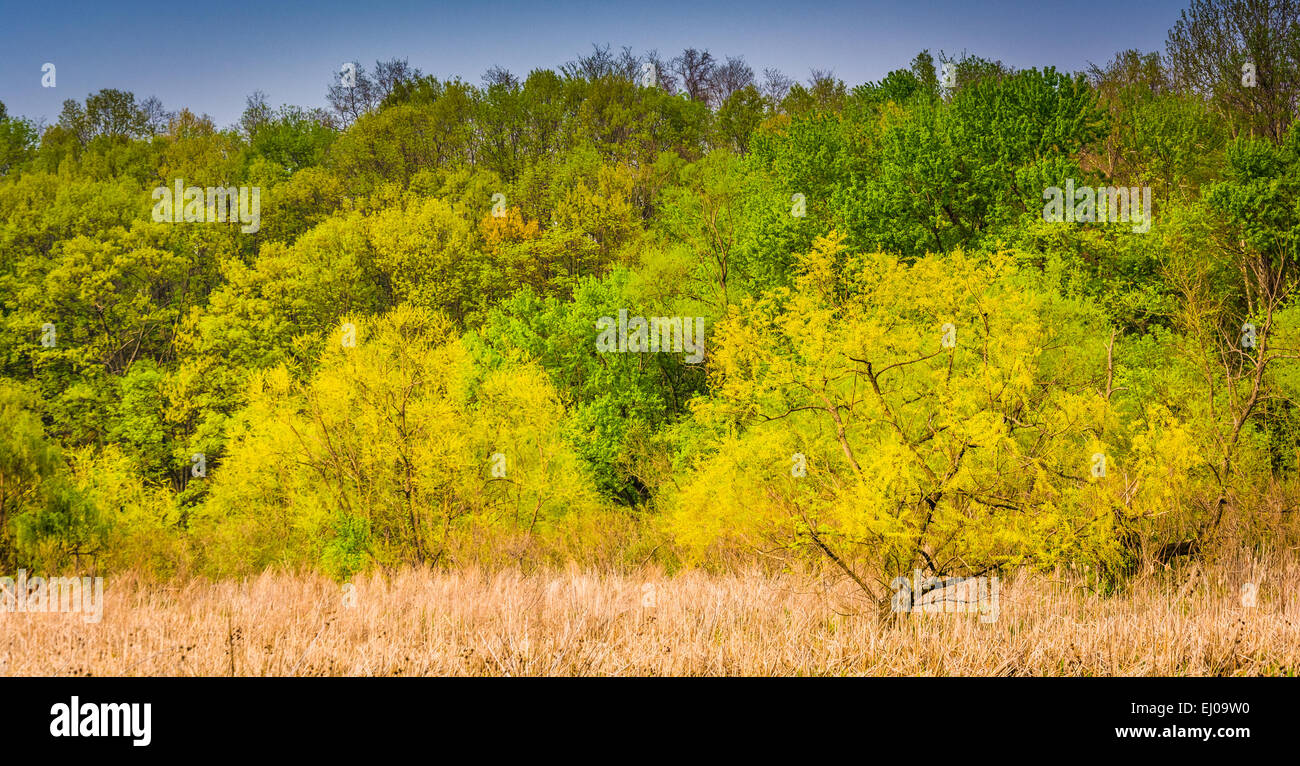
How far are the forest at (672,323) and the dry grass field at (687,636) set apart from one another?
109 cm

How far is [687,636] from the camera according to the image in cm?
848

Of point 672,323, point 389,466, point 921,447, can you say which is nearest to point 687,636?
point 921,447

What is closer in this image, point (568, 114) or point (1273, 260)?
point (1273, 260)

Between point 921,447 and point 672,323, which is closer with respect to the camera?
point 921,447

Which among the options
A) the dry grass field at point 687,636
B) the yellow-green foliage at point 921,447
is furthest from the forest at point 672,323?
the dry grass field at point 687,636

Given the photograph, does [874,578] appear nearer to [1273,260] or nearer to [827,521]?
[827,521]

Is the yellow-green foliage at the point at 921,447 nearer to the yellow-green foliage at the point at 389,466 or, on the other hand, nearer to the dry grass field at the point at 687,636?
the dry grass field at the point at 687,636

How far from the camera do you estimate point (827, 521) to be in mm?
11570

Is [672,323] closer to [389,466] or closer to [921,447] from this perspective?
[389,466]

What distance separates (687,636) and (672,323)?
2340cm

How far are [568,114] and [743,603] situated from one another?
4068 centimetres

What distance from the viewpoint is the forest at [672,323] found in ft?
40.5
